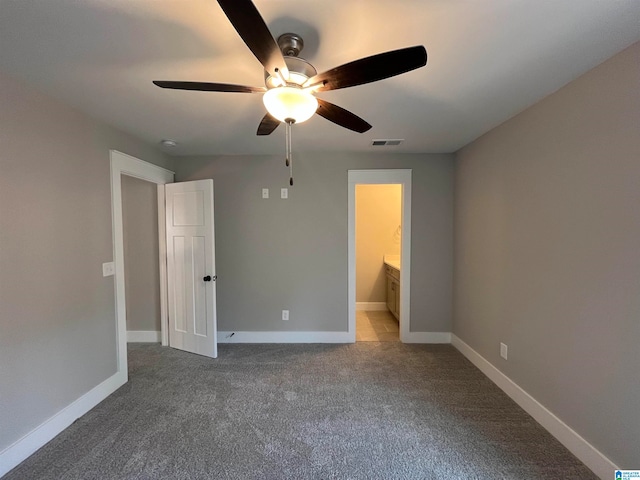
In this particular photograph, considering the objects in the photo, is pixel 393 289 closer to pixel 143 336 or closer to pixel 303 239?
pixel 303 239

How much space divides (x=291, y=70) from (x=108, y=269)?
229cm

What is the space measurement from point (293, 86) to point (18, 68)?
1.65 m

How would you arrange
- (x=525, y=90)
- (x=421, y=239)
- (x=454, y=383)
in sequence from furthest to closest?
(x=421, y=239), (x=454, y=383), (x=525, y=90)

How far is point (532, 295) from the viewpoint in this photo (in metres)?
2.12

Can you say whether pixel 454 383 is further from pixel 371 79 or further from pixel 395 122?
pixel 371 79

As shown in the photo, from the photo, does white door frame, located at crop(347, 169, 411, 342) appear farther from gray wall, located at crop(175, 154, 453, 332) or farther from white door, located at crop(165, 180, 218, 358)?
white door, located at crop(165, 180, 218, 358)

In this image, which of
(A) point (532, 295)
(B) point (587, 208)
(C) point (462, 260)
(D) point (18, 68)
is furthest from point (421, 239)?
(D) point (18, 68)

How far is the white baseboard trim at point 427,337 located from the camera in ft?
11.4

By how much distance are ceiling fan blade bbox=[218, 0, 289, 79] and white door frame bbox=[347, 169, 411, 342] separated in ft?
7.62

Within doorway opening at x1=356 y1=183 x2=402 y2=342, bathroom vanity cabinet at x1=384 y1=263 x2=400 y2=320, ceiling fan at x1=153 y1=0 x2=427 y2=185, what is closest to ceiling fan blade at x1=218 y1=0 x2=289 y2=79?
ceiling fan at x1=153 y1=0 x2=427 y2=185

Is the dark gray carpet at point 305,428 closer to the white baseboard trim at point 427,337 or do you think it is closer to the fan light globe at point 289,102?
the white baseboard trim at point 427,337

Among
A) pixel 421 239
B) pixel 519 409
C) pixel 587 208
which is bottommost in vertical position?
pixel 519 409

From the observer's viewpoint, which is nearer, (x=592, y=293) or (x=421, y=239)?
(x=592, y=293)

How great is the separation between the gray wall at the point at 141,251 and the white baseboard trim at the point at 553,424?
12.3 feet
